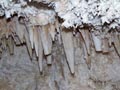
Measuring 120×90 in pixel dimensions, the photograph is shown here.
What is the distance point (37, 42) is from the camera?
2838mm

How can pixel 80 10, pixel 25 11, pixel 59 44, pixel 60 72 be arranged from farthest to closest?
1. pixel 60 72
2. pixel 59 44
3. pixel 25 11
4. pixel 80 10

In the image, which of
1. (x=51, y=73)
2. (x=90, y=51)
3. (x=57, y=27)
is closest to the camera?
(x=57, y=27)

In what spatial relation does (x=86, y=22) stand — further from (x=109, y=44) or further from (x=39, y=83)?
(x=39, y=83)

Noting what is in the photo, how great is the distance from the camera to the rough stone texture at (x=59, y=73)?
332cm

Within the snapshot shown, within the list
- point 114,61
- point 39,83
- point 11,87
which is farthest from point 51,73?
point 114,61

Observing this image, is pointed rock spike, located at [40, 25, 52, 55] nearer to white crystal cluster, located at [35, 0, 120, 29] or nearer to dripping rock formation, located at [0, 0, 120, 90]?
dripping rock formation, located at [0, 0, 120, 90]

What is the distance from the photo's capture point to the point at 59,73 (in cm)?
351

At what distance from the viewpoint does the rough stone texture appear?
3318mm

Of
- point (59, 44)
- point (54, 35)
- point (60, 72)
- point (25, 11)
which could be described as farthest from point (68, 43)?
point (60, 72)

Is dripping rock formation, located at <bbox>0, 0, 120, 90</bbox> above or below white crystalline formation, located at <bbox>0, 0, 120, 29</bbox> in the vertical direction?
below

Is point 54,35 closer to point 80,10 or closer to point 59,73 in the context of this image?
point 80,10

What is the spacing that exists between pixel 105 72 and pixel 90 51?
1.25ft

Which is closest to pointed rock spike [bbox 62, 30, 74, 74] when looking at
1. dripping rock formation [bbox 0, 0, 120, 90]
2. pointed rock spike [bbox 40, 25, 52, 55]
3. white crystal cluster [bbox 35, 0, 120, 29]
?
dripping rock formation [bbox 0, 0, 120, 90]

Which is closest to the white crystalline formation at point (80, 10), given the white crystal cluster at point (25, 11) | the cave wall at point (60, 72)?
the white crystal cluster at point (25, 11)
